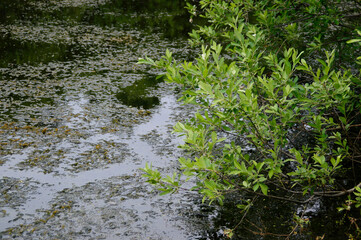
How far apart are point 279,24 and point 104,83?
19.5 ft

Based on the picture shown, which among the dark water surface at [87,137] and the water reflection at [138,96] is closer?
the dark water surface at [87,137]

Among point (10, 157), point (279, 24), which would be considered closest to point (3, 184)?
point (10, 157)

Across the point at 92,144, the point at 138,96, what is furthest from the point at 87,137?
the point at 138,96

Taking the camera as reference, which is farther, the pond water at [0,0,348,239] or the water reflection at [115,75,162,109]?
the water reflection at [115,75,162,109]

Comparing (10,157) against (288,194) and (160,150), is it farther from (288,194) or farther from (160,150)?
(288,194)

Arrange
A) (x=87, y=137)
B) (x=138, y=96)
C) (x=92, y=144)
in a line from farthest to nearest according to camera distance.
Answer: (x=138, y=96)
(x=87, y=137)
(x=92, y=144)

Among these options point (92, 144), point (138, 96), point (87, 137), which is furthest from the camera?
point (138, 96)

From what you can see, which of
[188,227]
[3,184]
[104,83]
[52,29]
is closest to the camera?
[188,227]

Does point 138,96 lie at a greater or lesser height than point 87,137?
lesser

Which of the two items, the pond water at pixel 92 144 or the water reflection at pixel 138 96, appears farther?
the water reflection at pixel 138 96

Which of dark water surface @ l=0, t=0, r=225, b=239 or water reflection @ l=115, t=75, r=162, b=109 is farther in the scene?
water reflection @ l=115, t=75, r=162, b=109

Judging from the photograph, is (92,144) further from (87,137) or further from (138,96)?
(138,96)

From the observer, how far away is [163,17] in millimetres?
19094

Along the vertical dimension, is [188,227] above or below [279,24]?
below
